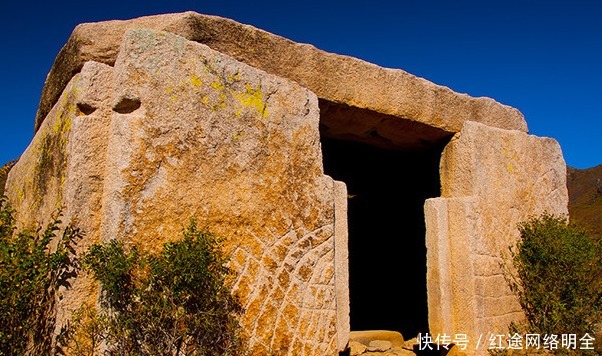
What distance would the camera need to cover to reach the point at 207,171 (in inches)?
117

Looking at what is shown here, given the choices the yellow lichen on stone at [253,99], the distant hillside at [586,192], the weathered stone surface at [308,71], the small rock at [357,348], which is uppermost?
the distant hillside at [586,192]

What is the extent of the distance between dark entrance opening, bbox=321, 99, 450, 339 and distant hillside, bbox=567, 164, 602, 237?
1639 centimetres

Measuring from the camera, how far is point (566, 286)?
4477 millimetres

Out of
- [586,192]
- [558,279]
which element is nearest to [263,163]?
[558,279]

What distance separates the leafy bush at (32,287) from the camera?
260 centimetres

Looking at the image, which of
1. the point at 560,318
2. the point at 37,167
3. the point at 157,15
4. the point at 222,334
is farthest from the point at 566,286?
the point at 37,167

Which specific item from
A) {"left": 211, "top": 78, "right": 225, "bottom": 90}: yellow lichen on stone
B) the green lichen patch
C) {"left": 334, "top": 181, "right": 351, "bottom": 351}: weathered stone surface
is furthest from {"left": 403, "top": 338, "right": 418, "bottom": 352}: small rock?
the green lichen patch

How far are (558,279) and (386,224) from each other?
2390 mm

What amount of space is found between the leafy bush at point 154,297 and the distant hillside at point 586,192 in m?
20.7

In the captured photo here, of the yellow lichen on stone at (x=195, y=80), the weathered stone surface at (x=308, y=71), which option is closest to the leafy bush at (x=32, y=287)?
the yellow lichen on stone at (x=195, y=80)

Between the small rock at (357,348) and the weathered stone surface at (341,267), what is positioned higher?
the weathered stone surface at (341,267)

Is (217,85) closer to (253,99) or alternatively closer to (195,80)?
(195,80)

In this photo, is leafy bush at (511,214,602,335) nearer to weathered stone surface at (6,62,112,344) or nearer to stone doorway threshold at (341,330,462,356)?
stone doorway threshold at (341,330,462,356)

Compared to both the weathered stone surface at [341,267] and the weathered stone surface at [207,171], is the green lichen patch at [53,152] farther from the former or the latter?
the weathered stone surface at [341,267]
